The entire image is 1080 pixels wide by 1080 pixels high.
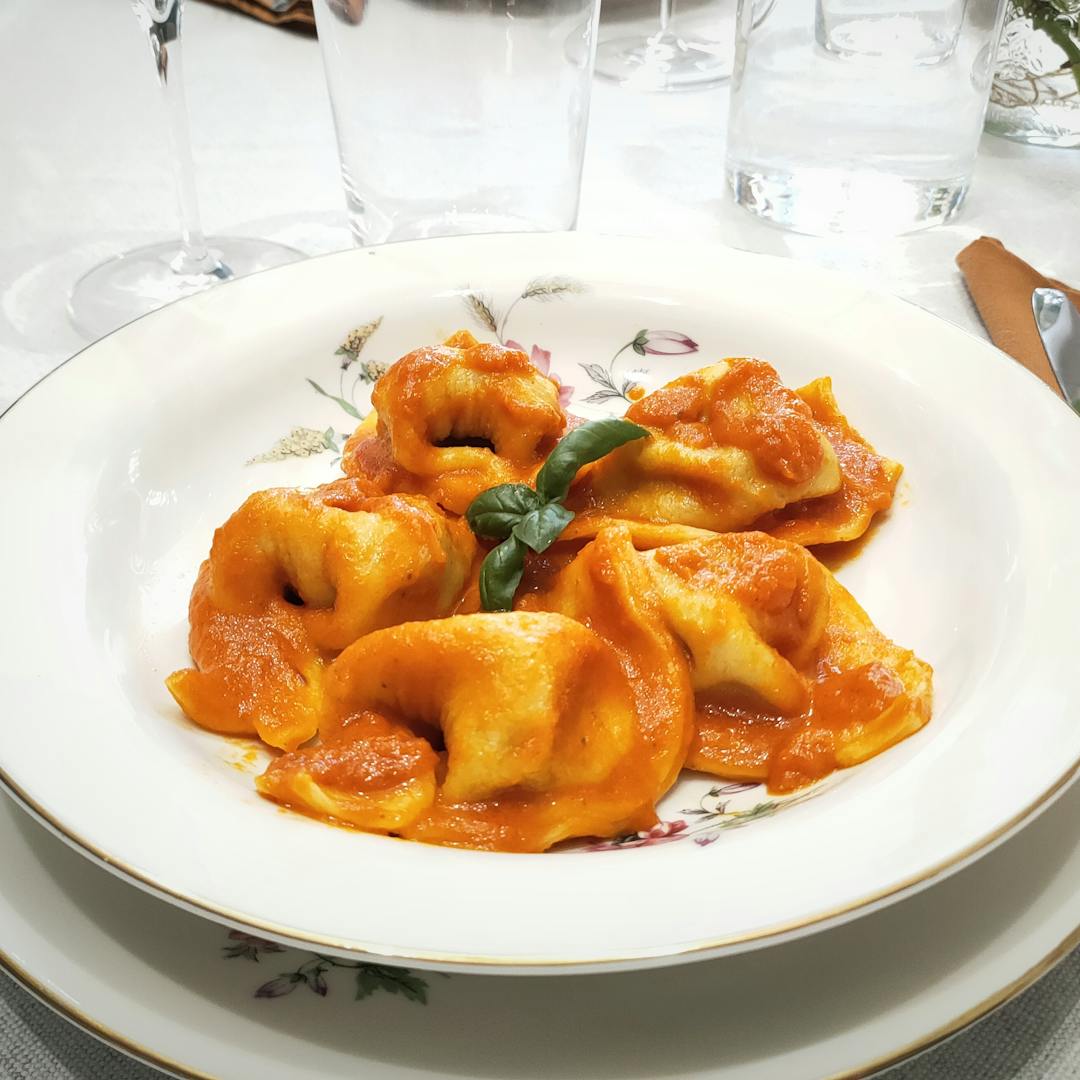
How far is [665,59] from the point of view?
4.20m

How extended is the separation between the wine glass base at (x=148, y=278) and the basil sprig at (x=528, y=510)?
133 cm

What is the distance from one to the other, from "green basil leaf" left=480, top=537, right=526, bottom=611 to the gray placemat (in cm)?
70

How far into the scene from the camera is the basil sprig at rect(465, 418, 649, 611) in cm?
167

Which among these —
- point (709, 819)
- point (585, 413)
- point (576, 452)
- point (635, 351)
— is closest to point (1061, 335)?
point (635, 351)

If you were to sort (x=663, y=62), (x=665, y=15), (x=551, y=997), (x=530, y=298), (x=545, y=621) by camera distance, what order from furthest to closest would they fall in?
(x=665, y=15)
(x=663, y=62)
(x=530, y=298)
(x=545, y=621)
(x=551, y=997)

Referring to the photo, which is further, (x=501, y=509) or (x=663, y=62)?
(x=663, y=62)

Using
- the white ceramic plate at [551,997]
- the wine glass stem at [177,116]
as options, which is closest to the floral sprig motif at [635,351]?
the wine glass stem at [177,116]

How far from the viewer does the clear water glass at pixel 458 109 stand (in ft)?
9.31

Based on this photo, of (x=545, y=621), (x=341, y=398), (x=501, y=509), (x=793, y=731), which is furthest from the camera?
(x=341, y=398)

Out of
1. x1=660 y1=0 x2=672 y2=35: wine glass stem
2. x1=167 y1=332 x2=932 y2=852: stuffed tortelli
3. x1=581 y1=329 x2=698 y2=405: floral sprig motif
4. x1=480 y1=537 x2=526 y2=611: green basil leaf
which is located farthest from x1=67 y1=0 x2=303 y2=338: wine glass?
x1=660 y1=0 x2=672 y2=35: wine glass stem

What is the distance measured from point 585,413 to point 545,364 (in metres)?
0.15

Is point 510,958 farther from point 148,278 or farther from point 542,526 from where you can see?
point 148,278

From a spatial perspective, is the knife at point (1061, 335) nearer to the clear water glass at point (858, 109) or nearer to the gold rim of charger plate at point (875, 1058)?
the clear water glass at point (858, 109)

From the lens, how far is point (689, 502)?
1.90 metres
